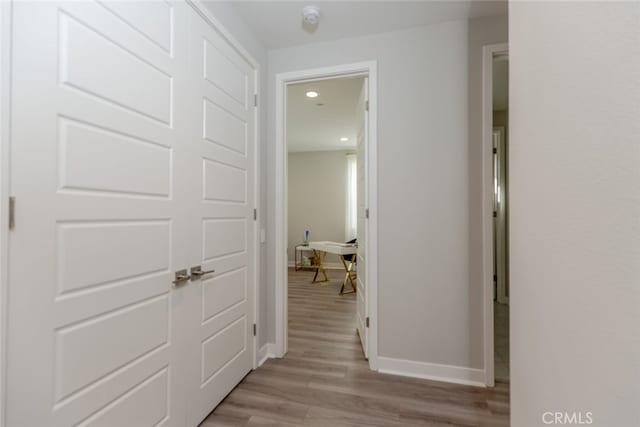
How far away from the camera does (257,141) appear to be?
7.82ft

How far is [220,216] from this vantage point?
6.31ft

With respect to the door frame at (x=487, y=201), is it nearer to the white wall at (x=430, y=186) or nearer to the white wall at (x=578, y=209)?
the white wall at (x=430, y=186)

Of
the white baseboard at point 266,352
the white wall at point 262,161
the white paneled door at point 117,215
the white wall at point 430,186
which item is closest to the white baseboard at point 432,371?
the white wall at point 430,186

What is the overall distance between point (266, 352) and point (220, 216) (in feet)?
4.44

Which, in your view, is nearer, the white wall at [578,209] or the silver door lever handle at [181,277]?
the white wall at [578,209]

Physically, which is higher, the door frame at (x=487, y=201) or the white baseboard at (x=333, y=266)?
the door frame at (x=487, y=201)

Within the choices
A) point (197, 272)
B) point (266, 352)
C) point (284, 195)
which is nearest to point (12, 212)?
point (197, 272)

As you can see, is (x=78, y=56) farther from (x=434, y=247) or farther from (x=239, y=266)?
(x=434, y=247)

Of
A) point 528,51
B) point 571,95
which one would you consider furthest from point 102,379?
point 528,51

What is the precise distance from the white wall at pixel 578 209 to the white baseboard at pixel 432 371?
1273mm

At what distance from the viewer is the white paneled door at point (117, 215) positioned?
923 mm

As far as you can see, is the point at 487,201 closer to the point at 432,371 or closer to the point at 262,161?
the point at 432,371

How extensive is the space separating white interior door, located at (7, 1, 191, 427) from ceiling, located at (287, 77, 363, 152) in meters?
1.54

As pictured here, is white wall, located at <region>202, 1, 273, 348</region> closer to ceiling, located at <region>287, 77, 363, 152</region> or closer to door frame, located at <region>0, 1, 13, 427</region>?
ceiling, located at <region>287, 77, 363, 152</region>
